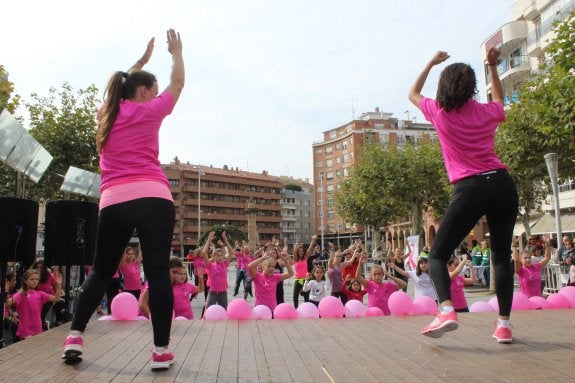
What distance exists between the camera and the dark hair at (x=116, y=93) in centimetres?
352

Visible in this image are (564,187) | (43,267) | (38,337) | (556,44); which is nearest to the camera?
(38,337)

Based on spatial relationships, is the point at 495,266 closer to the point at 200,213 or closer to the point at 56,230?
the point at 56,230

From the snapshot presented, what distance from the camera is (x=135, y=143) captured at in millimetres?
3494

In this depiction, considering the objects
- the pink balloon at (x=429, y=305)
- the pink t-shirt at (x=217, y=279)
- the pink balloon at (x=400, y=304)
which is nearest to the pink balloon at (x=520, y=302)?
the pink balloon at (x=429, y=305)

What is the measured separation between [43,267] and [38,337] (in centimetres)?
415

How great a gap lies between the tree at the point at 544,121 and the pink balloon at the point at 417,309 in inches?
280

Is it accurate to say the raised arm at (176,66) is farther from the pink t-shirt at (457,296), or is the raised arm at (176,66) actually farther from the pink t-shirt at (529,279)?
the pink t-shirt at (529,279)

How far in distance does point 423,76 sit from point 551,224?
127 feet

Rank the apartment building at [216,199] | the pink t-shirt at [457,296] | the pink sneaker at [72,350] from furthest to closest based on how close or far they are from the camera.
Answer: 1. the apartment building at [216,199]
2. the pink t-shirt at [457,296]
3. the pink sneaker at [72,350]

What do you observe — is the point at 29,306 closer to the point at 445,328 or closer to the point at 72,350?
the point at 72,350

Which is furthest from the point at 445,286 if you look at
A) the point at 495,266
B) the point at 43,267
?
the point at 43,267

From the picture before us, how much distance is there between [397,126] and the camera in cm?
9069

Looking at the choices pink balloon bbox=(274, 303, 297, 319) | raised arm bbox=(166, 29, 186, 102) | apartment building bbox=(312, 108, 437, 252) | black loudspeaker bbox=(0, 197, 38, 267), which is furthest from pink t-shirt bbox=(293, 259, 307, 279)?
apartment building bbox=(312, 108, 437, 252)

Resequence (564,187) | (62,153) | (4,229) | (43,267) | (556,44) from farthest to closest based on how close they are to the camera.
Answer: (564,187), (62,153), (556,44), (43,267), (4,229)
